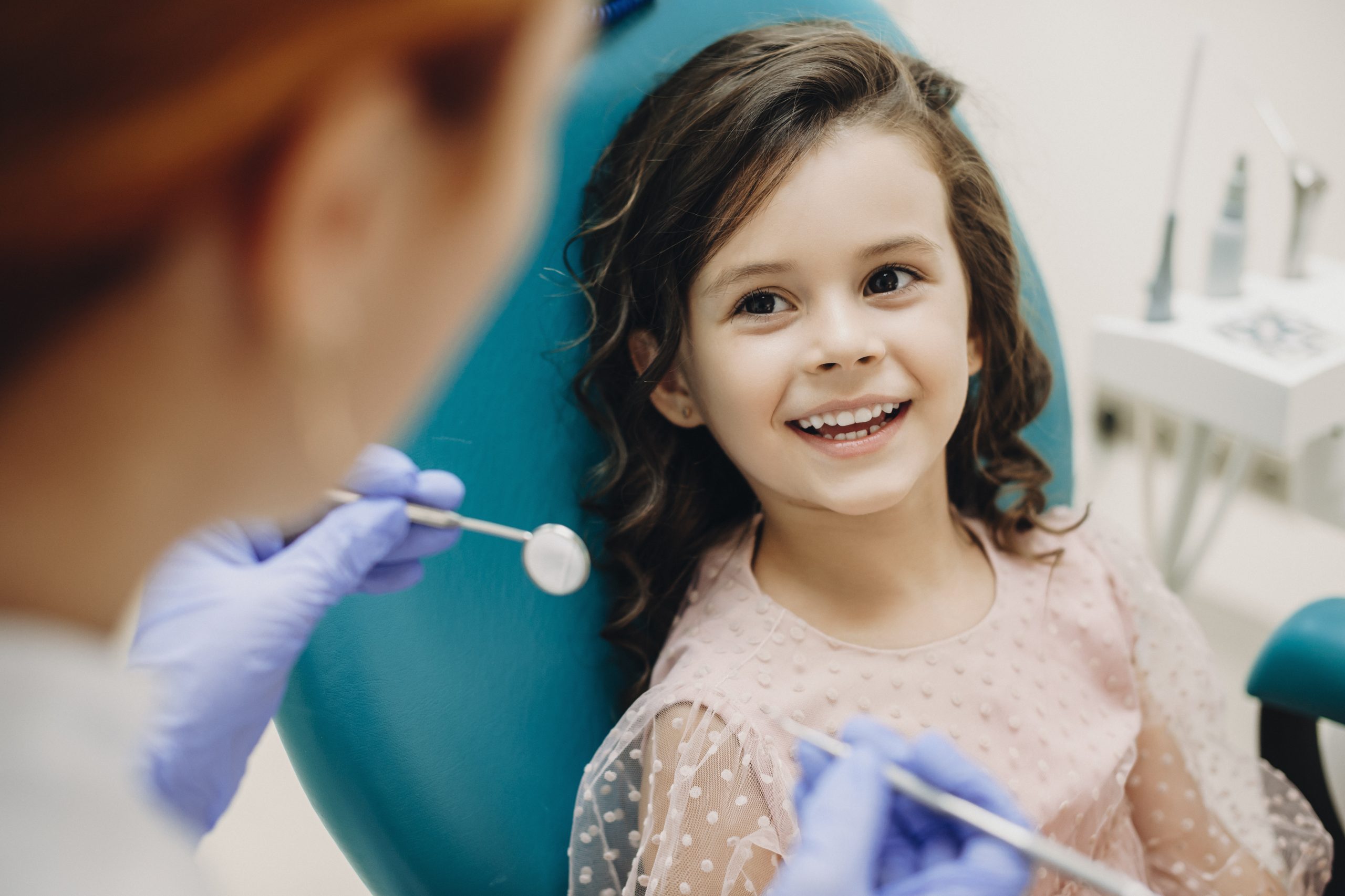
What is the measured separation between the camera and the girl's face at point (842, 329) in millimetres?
899

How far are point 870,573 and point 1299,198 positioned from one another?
3.84 feet

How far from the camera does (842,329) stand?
88 cm

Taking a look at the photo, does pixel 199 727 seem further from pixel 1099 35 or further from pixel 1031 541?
pixel 1099 35

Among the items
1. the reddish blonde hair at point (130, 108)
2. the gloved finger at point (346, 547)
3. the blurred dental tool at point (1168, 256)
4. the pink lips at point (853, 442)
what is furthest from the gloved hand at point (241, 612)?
the blurred dental tool at point (1168, 256)

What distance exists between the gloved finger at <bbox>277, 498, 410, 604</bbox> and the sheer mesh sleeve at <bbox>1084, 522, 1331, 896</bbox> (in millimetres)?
727

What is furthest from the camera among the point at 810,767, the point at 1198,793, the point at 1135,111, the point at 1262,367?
the point at 1135,111

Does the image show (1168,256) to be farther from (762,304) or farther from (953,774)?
(953,774)

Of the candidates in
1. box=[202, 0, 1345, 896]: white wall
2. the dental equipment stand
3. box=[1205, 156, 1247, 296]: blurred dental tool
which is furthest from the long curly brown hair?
box=[202, 0, 1345, 896]: white wall

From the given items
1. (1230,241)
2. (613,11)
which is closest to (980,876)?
(613,11)

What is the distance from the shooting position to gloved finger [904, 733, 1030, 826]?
73cm

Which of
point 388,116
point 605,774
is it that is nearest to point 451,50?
point 388,116

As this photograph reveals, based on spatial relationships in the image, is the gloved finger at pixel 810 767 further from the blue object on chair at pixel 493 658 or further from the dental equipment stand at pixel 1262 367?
the dental equipment stand at pixel 1262 367

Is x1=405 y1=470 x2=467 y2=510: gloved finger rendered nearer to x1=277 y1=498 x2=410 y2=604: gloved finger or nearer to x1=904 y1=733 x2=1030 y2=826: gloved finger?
x1=277 y1=498 x2=410 y2=604: gloved finger

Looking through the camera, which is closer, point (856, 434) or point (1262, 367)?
point (856, 434)
